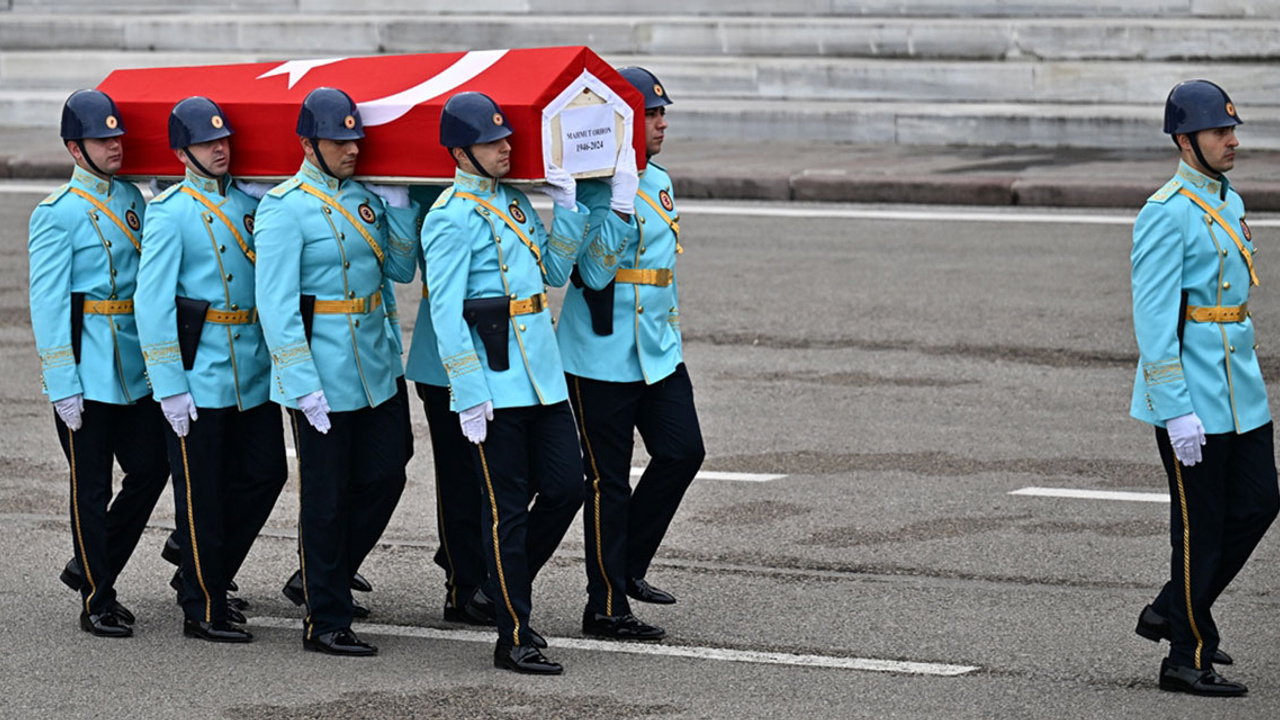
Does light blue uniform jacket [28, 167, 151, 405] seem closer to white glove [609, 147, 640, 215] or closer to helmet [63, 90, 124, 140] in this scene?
helmet [63, 90, 124, 140]

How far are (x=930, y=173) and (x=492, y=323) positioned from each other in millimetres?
12182

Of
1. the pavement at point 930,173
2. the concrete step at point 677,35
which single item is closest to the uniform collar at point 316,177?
the pavement at point 930,173

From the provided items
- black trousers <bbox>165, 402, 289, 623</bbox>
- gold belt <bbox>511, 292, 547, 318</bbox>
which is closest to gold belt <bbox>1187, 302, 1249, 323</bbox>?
gold belt <bbox>511, 292, 547, 318</bbox>

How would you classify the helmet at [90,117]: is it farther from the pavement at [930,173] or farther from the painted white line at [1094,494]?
the pavement at [930,173]

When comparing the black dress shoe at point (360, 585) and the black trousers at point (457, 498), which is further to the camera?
the black dress shoe at point (360, 585)

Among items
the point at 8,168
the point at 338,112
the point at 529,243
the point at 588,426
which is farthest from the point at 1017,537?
the point at 8,168

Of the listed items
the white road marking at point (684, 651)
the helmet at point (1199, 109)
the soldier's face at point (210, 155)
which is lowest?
the white road marking at point (684, 651)

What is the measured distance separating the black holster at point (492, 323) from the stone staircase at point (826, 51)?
14356mm

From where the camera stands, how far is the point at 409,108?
22.2ft

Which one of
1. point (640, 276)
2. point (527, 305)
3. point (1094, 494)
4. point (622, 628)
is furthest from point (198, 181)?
point (1094, 494)

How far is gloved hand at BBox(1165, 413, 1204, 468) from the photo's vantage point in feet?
19.8

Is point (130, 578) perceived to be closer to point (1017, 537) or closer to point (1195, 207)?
point (1017, 537)

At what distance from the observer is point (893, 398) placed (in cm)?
1065

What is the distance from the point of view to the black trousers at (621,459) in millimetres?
6934
